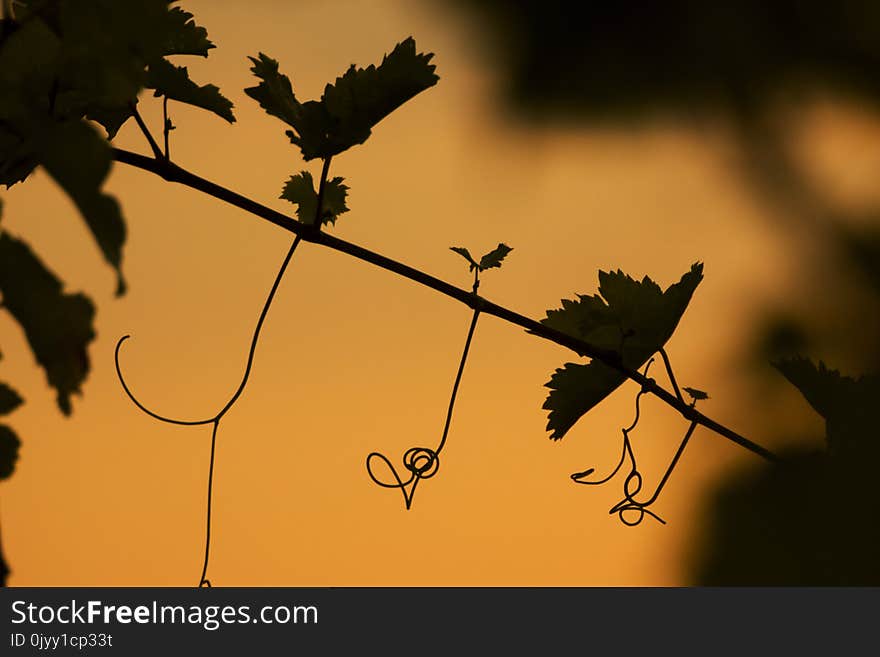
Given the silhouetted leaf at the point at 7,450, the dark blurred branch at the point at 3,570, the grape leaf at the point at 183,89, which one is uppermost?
the grape leaf at the point at 183,89

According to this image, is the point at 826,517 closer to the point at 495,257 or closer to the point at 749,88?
the point at 495,257

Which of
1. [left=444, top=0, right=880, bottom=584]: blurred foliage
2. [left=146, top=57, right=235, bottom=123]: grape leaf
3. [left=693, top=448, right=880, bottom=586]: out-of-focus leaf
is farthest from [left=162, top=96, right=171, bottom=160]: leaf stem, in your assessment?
[left=444, top=0, right=880, bottom=584]: blurred foliage

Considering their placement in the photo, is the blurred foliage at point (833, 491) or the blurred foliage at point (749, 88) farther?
the blurred foliage at point (749, 88)

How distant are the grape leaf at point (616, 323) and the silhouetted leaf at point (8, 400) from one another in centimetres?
21

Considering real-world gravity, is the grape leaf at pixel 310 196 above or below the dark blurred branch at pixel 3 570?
above

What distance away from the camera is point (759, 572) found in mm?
441

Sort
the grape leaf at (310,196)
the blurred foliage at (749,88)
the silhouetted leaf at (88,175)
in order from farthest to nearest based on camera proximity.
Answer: the blurred foliage at (749,88) < the grape leaf at (310,196) < the silhouetted leaf at (88,175)

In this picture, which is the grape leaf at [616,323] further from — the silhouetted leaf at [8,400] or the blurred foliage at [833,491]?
the silhouetted leaf at [8,400]

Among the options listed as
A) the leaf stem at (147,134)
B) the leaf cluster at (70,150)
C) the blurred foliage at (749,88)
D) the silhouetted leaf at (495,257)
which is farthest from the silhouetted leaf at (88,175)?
the blurred foliage at (749,88)

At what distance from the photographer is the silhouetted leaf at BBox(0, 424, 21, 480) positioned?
198mm

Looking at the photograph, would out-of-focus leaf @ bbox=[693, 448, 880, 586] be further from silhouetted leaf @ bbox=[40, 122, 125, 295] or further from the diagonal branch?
silhouetted leaf @ bbox=[40, 122, 125, 295]

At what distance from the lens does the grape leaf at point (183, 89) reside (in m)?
0.32

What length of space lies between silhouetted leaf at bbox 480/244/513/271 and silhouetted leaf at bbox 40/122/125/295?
20 cm

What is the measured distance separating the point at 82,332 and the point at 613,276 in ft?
0.71
